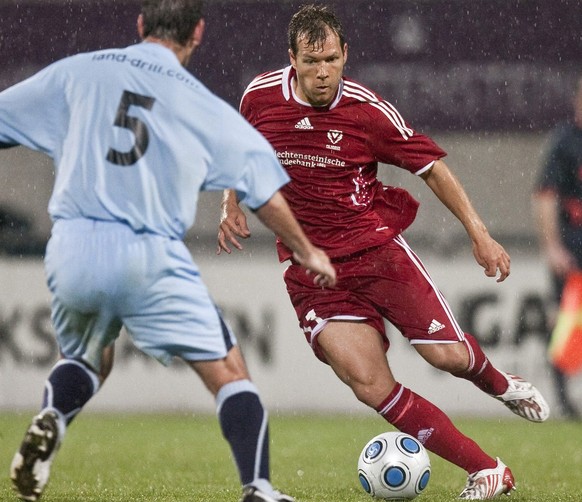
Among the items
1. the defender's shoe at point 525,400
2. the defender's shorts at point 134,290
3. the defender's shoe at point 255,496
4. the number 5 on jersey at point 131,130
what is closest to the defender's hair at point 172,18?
the number 5 on jersey at point 131,130

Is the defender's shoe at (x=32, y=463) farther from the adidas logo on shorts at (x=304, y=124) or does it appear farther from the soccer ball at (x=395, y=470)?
the adidas logo on shorts at (x=304, y=124)

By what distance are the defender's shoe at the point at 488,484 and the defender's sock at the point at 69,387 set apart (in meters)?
2.16

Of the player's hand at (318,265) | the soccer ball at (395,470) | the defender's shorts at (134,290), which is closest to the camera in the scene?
the defender's shorts at (134,290)

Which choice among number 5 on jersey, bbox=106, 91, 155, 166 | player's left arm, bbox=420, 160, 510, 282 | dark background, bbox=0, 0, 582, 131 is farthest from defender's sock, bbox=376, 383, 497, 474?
dark background, bbox=0, 0, 582, 131

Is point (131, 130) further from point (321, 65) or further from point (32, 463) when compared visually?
point (321, 65)

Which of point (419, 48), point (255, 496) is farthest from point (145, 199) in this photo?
point (419, 48)

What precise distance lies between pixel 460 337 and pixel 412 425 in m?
0.50

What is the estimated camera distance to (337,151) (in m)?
6.26

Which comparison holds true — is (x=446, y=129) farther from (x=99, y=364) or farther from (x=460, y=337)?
(x=99, y=364)

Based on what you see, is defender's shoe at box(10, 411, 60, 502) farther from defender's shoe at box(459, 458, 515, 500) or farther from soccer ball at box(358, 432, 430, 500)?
defender's shoe at box(459, 458, 515, 500)

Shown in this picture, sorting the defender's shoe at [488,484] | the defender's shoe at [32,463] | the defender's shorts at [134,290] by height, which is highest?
the defender's shorts at [134,290]

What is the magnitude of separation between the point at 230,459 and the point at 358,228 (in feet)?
8.56

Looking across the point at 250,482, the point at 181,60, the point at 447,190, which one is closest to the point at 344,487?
the point at 447,190

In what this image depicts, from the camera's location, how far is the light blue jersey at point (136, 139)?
4.36 meters
